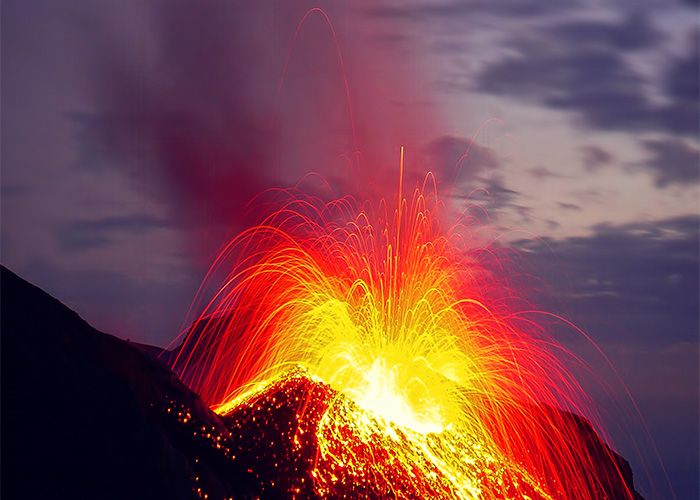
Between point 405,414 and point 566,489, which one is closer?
point 405,414

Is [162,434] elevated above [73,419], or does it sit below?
below

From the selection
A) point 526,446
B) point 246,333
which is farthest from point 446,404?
point 246,333

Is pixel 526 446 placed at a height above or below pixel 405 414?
below

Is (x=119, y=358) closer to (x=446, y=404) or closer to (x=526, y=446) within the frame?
(x=446, y=404)

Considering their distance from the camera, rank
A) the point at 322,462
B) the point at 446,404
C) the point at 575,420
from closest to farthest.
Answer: the point at 322,462, the point at 446,404, the point at 575,420

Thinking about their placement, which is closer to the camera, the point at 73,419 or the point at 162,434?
the point at 73,419

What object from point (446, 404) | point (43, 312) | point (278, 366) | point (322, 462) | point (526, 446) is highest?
point (43, 312)

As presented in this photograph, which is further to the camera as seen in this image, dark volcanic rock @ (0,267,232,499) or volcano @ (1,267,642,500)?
volcano @ (1,267,642,500)

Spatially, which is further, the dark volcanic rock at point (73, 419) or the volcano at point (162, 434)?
the volcano at point (162, 434)
